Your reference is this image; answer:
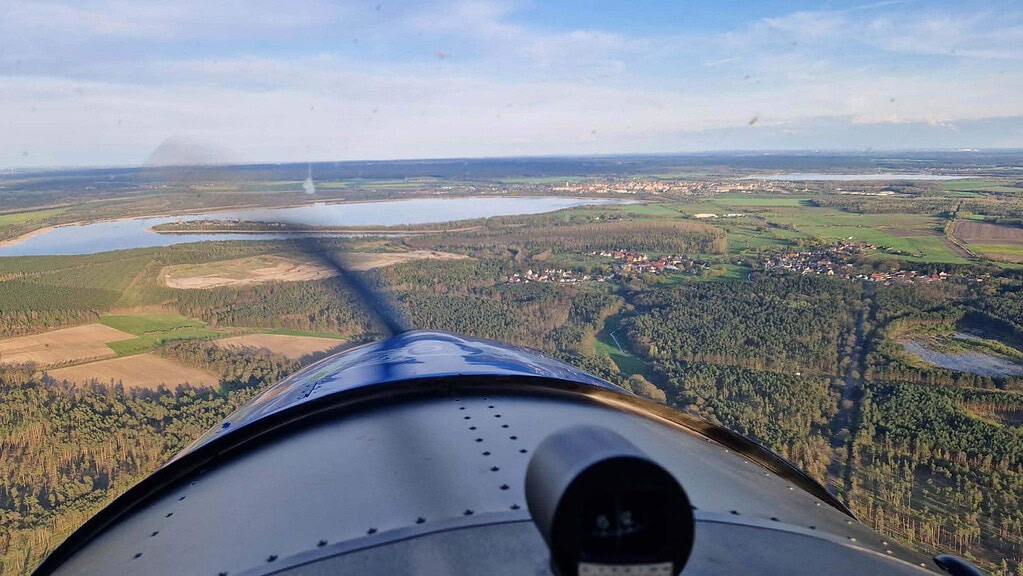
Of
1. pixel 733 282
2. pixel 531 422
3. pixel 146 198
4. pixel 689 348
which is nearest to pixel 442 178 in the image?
pixel 146 198

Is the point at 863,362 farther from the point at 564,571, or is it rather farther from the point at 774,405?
the point at 564,571

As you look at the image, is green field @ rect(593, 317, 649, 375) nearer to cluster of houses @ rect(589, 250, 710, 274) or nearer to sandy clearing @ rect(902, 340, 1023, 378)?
sandy clearing @ rect(902, 340, 1023, 378)

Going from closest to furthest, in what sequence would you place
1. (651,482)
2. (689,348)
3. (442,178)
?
(651,482) < (689,348) < (442,178)

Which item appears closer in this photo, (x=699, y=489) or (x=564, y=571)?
(x=564, y=571)

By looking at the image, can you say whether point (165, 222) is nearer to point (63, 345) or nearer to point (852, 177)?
point (63, 345)

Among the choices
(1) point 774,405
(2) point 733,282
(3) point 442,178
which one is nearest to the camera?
(1) point 774,405

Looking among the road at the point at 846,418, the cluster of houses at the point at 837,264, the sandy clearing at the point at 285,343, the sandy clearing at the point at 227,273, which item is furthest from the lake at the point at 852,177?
the sandy clearing at the point at 285,343

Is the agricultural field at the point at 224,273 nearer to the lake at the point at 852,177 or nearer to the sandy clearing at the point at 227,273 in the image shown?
the sandy clearing at the point at 227,273

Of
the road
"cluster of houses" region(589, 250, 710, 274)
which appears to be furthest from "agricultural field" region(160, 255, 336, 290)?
the road
